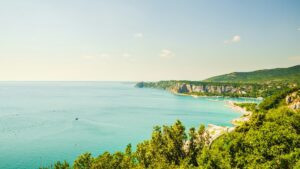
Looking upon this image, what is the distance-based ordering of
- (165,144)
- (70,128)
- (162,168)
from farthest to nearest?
1. (70,128)
2. (165,144)
3. (162,168)

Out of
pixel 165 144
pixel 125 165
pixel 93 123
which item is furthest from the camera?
pixel 93 123

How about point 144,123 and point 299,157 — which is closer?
point 299,157

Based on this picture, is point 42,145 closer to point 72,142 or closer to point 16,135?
point 72,142

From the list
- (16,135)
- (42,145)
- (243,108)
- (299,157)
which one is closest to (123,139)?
(42,145)

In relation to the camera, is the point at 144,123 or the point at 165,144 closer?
the point at 165,144

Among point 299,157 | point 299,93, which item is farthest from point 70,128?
point 299,93

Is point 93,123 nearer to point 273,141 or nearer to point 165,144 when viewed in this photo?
point 165,144

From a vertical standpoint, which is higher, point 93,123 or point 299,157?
point 299,157

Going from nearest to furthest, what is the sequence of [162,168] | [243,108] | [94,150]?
[162,168], [94,150], [243,108]

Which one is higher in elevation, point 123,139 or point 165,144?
point 165,144
